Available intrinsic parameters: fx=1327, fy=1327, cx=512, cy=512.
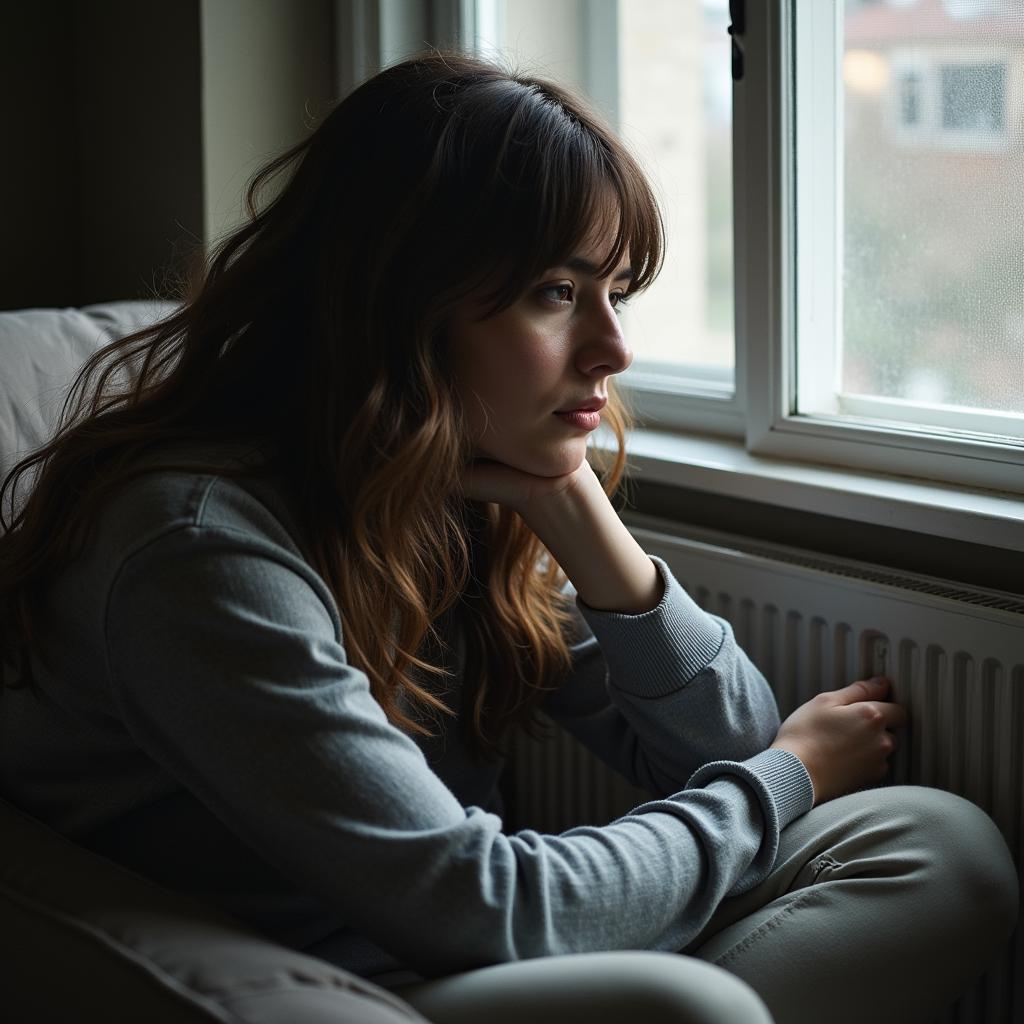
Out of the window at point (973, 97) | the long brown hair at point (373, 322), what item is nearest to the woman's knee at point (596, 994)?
the long brown hair at point (373, 322)

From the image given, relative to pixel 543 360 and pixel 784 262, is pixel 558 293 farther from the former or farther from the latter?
pixel 784 262

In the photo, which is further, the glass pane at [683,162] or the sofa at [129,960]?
the glass pane at [683,162]

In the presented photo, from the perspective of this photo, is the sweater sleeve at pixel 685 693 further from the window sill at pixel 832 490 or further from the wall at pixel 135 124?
the wall at pixel 135 124

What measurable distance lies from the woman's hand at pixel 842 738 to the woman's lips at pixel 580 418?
0.37 meters

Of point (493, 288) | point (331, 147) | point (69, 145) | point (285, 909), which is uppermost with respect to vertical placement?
point (69, 145)

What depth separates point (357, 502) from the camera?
40.9 inches

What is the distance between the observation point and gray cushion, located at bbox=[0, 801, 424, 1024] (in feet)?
2.46

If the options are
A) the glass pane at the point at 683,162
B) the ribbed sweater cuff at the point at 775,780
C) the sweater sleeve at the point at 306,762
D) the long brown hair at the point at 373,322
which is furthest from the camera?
the glass pane at the point at 683,162

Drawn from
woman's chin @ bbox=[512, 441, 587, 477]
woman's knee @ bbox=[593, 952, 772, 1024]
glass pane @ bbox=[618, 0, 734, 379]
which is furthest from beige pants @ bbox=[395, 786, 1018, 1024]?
glass pane @ bbox=[618, 0, 734, 379]

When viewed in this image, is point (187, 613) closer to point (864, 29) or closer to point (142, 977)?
point (142, 977)

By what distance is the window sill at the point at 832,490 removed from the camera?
4.44 feet

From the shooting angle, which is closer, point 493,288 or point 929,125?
point 493,288

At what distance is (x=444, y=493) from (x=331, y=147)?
0.30 meters

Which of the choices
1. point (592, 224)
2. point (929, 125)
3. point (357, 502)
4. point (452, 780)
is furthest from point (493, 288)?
point (929, 125)
